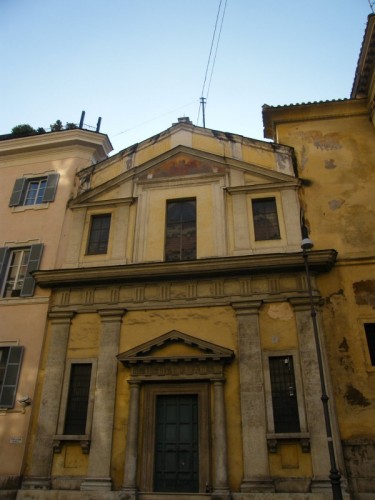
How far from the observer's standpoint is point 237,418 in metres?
10.3

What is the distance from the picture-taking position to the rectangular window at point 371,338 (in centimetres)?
1071

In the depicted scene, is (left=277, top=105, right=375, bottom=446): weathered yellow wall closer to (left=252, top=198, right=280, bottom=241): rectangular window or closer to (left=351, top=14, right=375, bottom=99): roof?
(left=351, top=14, right=375, bottom=99): roof

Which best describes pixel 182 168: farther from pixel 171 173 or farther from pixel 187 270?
pixel 187 270

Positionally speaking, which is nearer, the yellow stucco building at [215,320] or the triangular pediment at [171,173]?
the yellow stucco building at [215,320]

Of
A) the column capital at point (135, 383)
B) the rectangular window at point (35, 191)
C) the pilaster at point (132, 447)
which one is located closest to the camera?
the pilaster at point (132, 447)

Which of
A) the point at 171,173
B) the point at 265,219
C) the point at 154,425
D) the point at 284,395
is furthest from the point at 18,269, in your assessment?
the point at 284,395

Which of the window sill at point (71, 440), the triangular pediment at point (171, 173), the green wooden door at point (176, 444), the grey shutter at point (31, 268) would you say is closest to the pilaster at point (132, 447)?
the green wooden door at point (176, 444)

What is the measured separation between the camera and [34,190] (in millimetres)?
15547

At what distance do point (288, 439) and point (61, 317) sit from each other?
23.0 ft

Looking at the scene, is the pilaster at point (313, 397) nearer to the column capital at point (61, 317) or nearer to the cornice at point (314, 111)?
the column capital at point (61, 317)

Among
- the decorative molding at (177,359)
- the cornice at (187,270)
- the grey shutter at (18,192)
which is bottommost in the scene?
the decorative molding at (177,359)

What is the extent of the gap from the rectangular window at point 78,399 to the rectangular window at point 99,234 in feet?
12.3

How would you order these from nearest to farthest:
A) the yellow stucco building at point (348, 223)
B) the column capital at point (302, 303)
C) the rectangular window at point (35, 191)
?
the yellow stucco building at point (348, 223), the column capital at point (302, 303), the rectangular window at point (35, 191)

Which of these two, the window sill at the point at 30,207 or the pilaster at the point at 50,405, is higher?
the window sill at the point at 30,207
